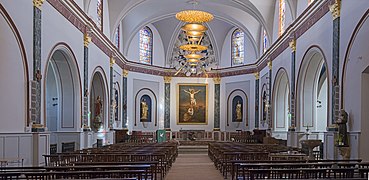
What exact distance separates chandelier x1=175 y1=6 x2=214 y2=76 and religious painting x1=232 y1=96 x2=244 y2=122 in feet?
10.7

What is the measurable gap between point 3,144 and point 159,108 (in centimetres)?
2020

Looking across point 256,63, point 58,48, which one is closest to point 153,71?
point 256,63

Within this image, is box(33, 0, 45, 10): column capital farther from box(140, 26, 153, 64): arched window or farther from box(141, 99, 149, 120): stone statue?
box(141, 99, 149, 120): stone statue

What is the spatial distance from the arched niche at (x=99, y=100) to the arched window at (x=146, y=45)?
8115 mm

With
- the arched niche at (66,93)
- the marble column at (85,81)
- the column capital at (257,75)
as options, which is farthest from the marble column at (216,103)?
the arched niche at (66,93)

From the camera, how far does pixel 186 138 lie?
29.5 m

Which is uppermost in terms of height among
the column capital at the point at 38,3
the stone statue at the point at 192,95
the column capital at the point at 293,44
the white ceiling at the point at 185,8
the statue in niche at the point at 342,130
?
the white ceiling at the point at 185,8

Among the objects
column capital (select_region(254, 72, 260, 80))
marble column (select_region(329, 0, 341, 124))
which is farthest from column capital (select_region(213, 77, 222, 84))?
marble column (select_region(329, 0, 341, 124))

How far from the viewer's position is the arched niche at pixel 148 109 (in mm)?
28781

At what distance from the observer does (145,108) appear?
29.2 metres

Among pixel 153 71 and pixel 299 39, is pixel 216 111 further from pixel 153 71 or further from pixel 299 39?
pixel 299 39

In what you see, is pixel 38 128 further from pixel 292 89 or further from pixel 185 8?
pixel 185 8

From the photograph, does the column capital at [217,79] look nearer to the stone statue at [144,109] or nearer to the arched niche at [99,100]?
the stone statue at [144,109]

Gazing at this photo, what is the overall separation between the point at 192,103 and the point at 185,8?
8.04 metres
